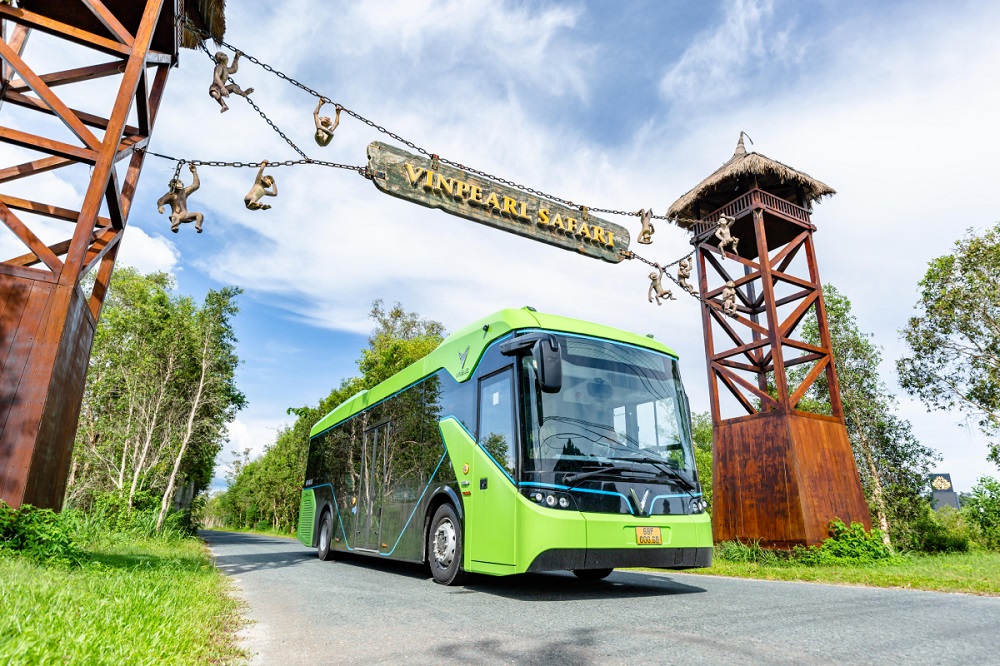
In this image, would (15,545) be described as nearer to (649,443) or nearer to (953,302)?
(649,443)

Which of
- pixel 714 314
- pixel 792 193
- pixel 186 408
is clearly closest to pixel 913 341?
pixel 792 193

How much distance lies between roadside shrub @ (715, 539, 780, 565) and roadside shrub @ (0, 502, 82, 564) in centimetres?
1118

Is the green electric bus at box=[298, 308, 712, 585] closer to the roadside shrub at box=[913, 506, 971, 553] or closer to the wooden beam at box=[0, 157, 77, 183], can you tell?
the wooden beam at box=[0, 157, 77, 183]

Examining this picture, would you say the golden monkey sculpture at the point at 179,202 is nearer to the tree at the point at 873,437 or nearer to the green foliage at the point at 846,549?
the green foliage at the point at 846,549

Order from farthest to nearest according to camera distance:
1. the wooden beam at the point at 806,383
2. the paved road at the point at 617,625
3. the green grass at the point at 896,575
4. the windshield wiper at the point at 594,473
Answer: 1. the wooden beam at the point at 806,383
2. the green grass at the point at 896,575
3. the windshield wiper at the point at 594,473
4. the paved road at the point at 617,625

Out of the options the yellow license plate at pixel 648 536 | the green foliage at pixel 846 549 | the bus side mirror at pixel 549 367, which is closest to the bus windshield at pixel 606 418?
the bus side mirror at pixel 549 367

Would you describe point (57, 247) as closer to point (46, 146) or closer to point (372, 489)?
point (46, 146)

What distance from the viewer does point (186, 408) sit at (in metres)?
19.5

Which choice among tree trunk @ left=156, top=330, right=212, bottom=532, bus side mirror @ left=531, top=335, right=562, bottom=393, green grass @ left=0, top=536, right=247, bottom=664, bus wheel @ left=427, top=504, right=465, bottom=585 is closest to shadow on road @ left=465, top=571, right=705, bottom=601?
bus wheel @ left=427, top=504, right=465, bottom=585

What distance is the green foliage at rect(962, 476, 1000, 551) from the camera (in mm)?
16562

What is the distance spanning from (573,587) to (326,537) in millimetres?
6988

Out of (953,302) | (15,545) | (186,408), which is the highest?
(953,302)

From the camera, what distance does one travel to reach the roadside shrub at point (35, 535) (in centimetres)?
530

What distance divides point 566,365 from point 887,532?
17600mm
